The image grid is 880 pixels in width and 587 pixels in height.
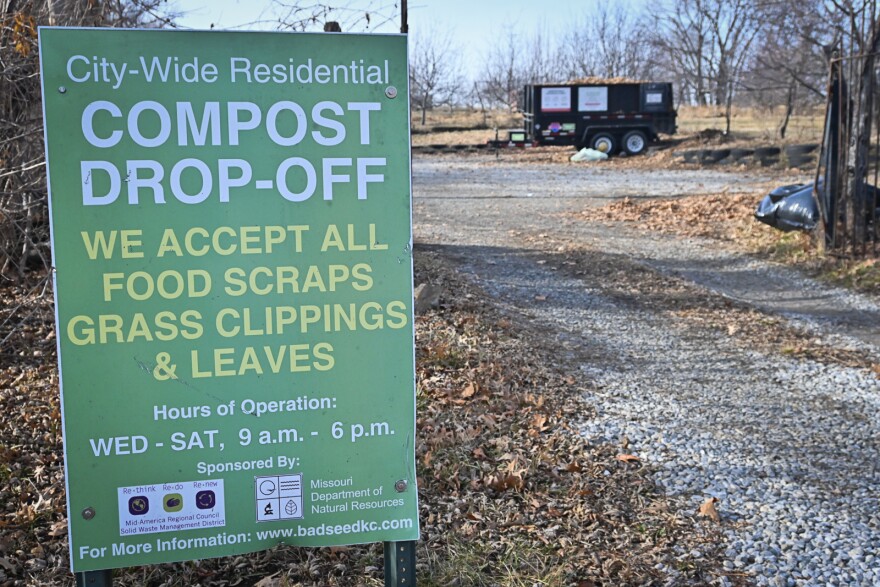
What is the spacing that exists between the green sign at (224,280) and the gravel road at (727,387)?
1701mm

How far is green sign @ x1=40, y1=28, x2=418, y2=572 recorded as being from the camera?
6.95 ft

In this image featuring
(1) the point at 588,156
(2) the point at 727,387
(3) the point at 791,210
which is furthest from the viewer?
(1) the point at 588,156

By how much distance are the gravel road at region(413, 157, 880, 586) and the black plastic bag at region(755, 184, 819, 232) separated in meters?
0.86

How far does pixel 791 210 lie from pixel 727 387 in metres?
5.97

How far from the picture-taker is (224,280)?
7.27ft

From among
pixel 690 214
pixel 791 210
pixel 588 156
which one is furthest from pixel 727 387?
pixel 588 156

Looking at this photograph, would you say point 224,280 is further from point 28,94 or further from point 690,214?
point 690,214

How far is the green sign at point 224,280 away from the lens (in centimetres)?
212

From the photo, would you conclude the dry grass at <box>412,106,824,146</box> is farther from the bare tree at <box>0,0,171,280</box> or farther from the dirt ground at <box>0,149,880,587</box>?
the bare tree at <box>0,0,171,280</box>

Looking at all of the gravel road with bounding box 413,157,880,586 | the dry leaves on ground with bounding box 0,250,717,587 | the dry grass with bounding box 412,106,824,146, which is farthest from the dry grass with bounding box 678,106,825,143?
the dry leaves on ground with bounding box 0,250,717,587

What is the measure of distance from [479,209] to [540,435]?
10.5 metres

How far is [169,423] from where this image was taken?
2.21 meters

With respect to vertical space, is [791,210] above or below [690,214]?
above

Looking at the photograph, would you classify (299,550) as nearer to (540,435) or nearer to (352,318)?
(352,318)
